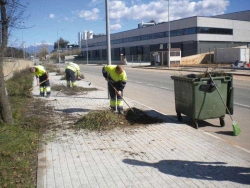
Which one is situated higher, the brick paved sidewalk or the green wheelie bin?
the green wheelie bin

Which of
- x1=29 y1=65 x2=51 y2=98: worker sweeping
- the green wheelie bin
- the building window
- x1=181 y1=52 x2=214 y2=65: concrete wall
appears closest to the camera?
the green wheelie bin

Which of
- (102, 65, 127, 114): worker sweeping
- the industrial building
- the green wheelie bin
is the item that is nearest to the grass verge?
(102, 65, 127, 114): worker sweeping

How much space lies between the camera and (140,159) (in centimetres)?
446

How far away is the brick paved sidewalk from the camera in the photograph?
373 centimetres

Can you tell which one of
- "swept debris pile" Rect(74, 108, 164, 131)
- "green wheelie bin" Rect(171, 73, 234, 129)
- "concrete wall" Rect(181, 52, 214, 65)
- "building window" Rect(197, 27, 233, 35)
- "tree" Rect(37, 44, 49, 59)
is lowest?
"swept debris pile" Rect(74, 108, 164, 131)

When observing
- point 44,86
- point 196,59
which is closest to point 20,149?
point 44,86

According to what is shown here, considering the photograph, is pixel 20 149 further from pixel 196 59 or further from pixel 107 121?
pixel 196 59

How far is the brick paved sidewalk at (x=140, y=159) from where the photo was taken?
3.73 meters

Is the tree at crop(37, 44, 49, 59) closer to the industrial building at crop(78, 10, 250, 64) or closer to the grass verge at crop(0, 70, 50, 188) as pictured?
the industrial building at crop(78, 10, 250, 64)

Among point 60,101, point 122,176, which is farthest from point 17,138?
point 60,101

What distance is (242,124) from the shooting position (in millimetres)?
Result: 6883

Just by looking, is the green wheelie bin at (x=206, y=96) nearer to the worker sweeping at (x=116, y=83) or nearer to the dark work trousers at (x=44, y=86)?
the worker sweeping at (x=116, y=83)

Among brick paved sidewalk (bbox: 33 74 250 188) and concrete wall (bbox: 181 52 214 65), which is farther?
concrete wall (bbox: 181 52 214 65)

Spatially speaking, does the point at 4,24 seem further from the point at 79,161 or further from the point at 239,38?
the point at 239,38
